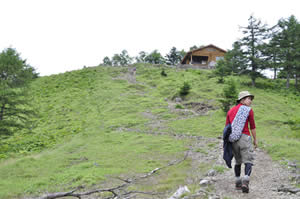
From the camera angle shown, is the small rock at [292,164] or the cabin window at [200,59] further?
the cabin window at [200,59]

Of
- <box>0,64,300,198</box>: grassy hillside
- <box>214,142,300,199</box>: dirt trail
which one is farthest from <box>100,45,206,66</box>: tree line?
<box>214,142,300,199</box>: dirt trail

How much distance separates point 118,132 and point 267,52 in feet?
79.6

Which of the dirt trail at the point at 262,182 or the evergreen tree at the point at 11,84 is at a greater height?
the evergreen tree at the point at 11,84

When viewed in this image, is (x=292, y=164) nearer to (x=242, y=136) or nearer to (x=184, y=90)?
(x=242, y=136)

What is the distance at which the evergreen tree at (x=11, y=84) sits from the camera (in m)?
15.0

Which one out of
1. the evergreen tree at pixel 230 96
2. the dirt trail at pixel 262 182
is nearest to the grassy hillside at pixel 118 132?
the evergreen tree at pixel 230 96

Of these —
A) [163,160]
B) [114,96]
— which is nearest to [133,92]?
[114,96]

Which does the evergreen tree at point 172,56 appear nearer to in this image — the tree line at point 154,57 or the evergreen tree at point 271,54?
the tree line at point 154,57

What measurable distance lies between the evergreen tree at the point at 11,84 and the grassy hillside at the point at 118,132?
2323 mm

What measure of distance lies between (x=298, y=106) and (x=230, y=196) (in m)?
24.9

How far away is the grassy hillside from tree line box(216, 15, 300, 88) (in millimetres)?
3130

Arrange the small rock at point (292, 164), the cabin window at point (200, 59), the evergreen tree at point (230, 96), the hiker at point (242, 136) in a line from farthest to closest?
the cabin window at point (200, 59)
the evergreen tree at point (230, 96)
the small rock at point (292, 164)
the hiker at point (242, 136)

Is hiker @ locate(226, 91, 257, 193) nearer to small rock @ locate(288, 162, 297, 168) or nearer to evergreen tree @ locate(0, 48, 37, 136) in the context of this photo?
small rock @ locate(288, 162, 297, 168)

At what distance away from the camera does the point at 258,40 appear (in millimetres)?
31922
